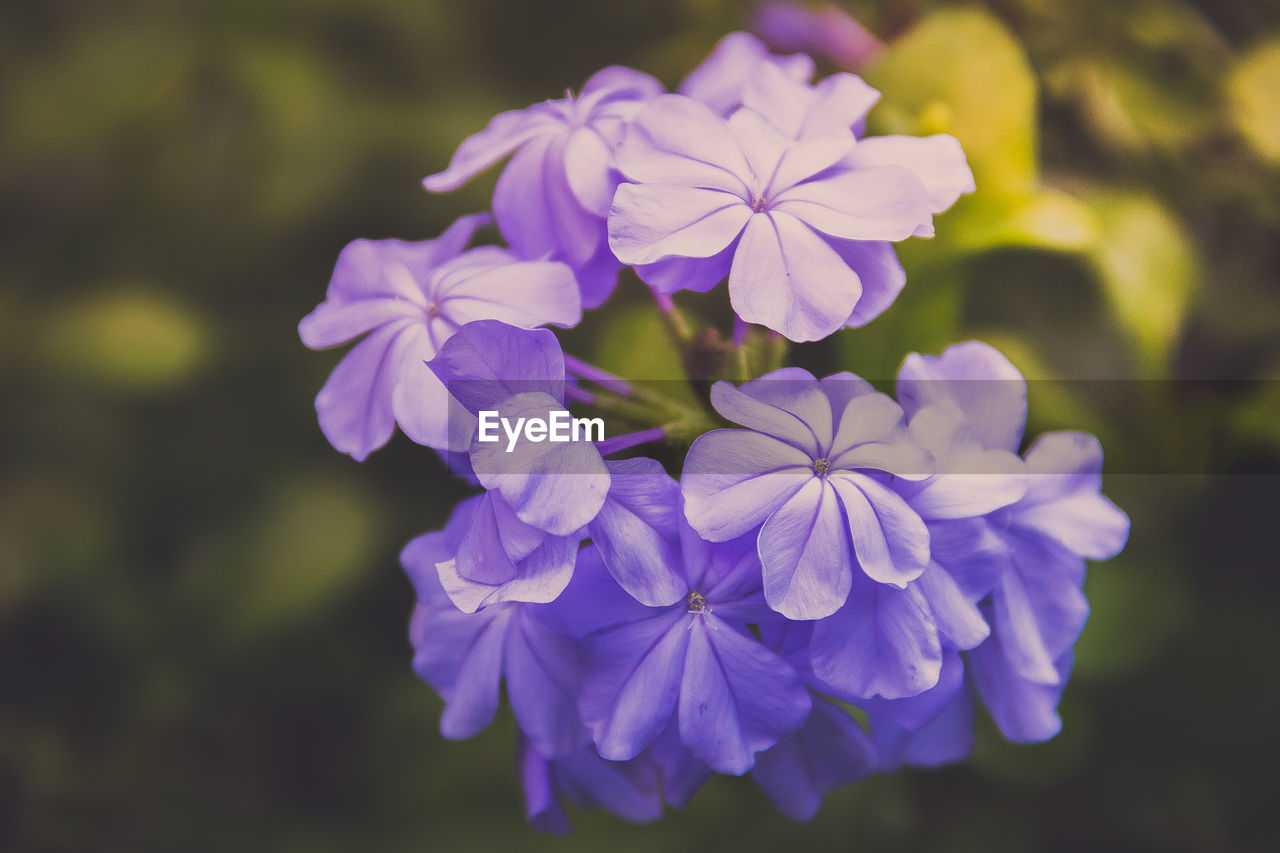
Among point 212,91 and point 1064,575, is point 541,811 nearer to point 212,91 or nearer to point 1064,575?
point 1064,575

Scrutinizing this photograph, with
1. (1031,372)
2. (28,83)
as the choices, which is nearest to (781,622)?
(1031,372)

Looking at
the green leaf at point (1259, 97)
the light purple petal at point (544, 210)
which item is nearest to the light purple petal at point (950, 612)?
the light purple petal at point (544, 210)

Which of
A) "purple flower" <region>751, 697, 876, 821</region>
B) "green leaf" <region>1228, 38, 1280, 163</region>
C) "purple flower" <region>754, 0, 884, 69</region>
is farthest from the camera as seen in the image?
"purple flower" <region>754, 0, 884, 69</region>

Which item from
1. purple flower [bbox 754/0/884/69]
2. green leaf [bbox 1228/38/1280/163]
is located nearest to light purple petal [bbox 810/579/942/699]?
green leaf [bbox 1228/38/1280/163]

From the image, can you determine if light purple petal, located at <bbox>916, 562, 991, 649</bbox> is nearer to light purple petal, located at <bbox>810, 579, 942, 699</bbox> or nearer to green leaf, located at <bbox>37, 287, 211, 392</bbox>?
light purple petal, located at <bbox>810, 579, 942, 699</bbox>

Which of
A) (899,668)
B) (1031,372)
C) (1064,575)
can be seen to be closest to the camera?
(899,668)
